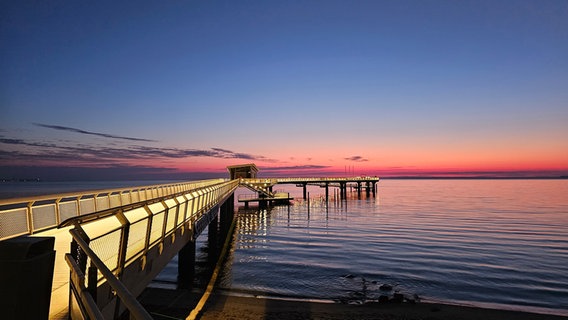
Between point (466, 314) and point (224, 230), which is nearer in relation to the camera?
point (466, 314)

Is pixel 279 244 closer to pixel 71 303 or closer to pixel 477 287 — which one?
pixel 477 287

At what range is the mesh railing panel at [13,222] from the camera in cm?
814

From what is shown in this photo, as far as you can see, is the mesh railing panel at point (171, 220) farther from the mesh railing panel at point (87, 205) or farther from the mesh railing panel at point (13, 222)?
the mesh railing panel at point (87, 205)

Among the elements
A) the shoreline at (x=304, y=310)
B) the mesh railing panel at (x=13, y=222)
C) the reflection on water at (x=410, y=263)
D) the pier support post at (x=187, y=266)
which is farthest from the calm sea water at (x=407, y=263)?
the mesh railing panel at (x=13, y=222)

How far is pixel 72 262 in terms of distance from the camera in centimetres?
317

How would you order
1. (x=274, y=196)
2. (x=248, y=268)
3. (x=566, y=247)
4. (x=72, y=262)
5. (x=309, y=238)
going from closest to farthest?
(x=72, y=262) < (x=248, y=268) < (x=566, y=247) < (x=309, y=238) < (x=274, y=196)

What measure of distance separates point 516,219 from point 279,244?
3670 centimetres

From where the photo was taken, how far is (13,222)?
8.60 m

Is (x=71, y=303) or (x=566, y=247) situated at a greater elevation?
(x=71, y=303)

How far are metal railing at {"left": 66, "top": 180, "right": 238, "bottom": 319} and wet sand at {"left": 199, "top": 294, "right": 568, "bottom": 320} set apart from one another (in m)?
6.85

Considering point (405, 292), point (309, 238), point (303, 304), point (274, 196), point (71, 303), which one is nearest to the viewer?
point (71, 303)

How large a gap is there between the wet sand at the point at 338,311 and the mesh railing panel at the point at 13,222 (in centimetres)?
785

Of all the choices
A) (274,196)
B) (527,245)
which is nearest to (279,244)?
(527,245)

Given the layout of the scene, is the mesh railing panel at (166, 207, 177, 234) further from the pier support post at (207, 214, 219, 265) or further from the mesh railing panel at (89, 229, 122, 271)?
the pier support post at (207, 214, 219, 265)
